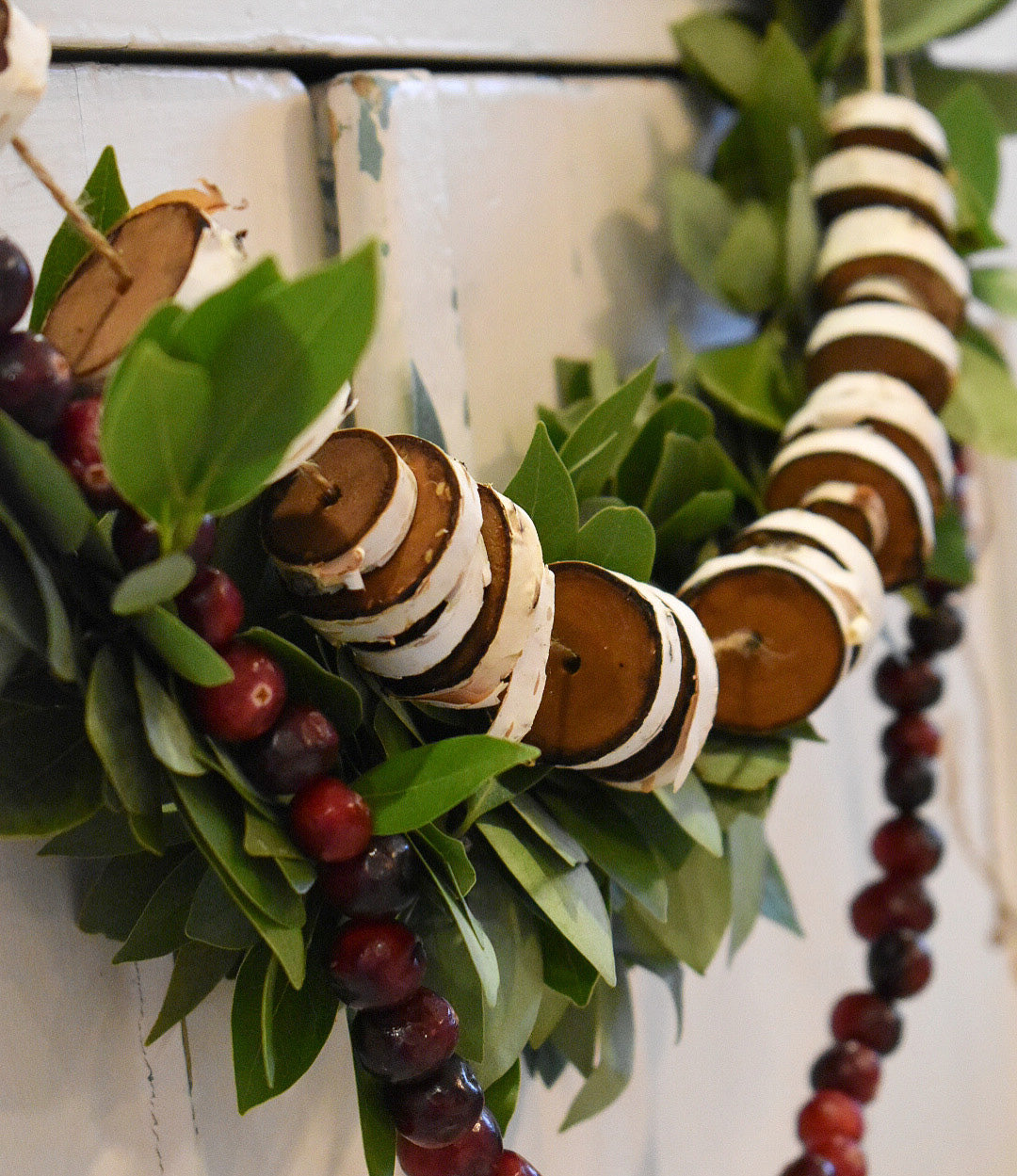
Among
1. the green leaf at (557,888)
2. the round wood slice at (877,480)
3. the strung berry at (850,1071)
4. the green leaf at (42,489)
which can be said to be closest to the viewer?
the green leaf at (42,489)

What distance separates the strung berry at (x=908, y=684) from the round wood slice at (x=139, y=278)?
48 cm

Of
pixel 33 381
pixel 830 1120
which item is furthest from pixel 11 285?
pixel 830 1120

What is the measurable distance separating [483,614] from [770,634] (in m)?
0.14

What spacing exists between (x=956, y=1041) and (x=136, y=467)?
84 cm

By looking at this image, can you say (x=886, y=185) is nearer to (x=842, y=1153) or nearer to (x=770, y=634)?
(x=770, y=634)

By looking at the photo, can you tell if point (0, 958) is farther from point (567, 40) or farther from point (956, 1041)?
point (956, 1041)

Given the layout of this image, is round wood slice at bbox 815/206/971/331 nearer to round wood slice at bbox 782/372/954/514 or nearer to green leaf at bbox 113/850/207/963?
round wood slice at bbox 782/372/954/514

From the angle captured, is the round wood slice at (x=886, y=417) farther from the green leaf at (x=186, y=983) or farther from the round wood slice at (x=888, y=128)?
the green leaf at (x=186, y=983)

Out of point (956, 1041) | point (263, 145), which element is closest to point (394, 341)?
point (263, 145)

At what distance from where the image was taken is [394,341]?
42cm

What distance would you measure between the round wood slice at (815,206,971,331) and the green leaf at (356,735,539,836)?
33 cm

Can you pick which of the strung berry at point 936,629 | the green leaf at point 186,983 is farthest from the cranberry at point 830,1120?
the green leaf at point 186,983

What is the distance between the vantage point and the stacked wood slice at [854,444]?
1.35 ft

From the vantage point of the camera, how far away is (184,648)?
26 cm
